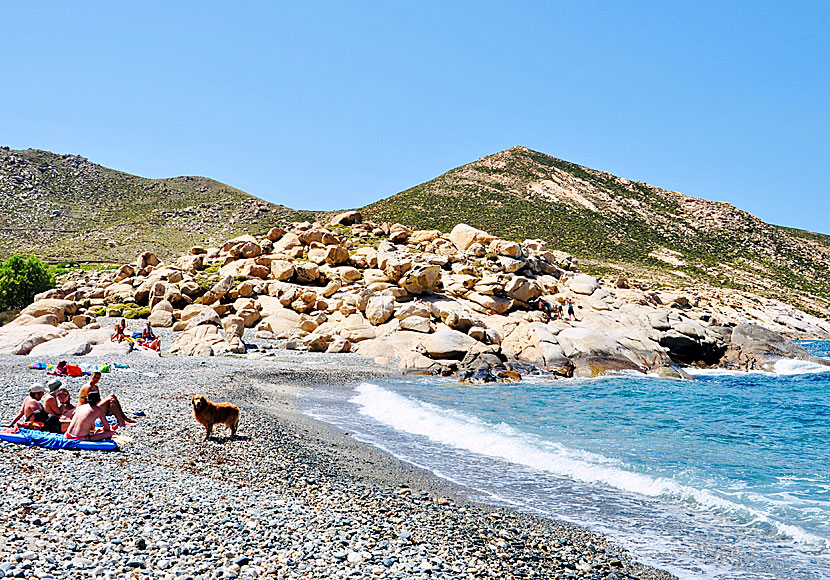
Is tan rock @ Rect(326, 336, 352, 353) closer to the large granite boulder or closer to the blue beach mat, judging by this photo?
the large granite boulder

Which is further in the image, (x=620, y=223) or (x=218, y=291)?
(x=620, y=223)

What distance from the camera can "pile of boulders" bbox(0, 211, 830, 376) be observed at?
31.3 metres

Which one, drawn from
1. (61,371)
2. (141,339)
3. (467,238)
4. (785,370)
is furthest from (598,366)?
(61,371)

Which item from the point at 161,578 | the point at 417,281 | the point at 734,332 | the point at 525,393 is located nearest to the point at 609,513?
the point at 161,578

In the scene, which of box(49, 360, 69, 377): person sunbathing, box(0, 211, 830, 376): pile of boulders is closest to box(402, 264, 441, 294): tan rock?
box(0, 211, 830, 376): pile of boulders

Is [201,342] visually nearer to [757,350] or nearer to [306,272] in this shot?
[306,272]

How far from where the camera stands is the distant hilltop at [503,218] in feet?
263

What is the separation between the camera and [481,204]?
292 feet

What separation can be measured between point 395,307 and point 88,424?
26.2m

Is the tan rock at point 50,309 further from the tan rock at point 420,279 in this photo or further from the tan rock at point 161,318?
the tan rock at point 420,279

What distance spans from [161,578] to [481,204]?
8633 cm

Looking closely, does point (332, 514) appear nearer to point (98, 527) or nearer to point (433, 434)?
point (98, 527)

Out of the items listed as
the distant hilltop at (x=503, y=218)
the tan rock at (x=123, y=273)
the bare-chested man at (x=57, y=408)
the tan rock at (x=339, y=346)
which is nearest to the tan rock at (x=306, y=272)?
the tan rock at (x=339, y=346)

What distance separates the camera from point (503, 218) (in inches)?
3290
